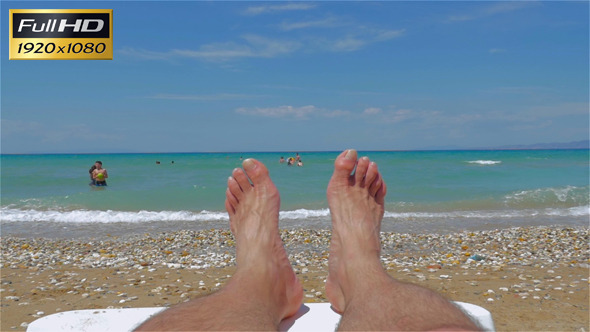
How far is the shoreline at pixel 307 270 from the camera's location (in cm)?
328

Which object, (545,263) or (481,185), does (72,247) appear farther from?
(481,185)

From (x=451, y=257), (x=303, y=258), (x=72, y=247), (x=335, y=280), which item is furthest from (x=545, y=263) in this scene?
(x=72, y=247)

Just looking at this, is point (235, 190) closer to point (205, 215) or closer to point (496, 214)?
point (205, 215)

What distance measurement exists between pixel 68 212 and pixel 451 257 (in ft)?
27.7

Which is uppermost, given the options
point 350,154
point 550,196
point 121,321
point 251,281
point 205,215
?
point 350,154

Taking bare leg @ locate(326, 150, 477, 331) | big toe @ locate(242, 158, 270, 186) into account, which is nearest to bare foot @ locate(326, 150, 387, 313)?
bare leg @ locate(326, 150, 477, 331)

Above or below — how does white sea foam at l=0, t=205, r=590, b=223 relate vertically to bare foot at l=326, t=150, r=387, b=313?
below

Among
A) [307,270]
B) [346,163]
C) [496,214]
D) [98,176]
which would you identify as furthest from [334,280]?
[98,176]

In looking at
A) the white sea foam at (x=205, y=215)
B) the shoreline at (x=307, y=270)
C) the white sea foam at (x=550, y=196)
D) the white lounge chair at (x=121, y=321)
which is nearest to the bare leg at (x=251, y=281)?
the white lounge chair at (x=121, y=321)

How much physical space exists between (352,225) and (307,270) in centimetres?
189

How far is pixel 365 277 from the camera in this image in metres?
1.95

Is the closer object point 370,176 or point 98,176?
point 370,176

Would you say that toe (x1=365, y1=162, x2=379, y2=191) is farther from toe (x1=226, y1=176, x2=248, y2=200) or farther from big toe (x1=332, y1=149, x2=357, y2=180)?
toe (x1=226, y1=176, x2=248, y2=200)

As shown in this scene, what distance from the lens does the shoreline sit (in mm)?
3279
